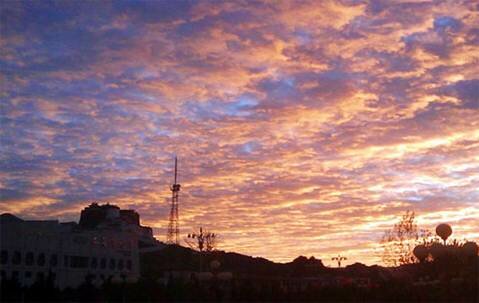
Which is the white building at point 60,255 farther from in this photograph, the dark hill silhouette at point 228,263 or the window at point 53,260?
the dark hill silhouette at point 228,263

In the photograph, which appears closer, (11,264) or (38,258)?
(11,264)

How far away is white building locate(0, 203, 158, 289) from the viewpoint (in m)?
58.4

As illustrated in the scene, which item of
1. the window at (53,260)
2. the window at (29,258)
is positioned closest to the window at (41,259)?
the window at (29,258)

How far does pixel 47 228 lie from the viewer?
7231 cm

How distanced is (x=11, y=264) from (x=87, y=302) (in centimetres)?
3027

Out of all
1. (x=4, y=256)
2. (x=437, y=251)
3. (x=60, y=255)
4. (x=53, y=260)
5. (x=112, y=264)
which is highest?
(x=60, y=255)

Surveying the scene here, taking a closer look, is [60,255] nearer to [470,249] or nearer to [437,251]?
[437,251]

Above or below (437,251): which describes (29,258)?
above

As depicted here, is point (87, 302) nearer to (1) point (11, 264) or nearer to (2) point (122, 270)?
(1) point (11, 264)

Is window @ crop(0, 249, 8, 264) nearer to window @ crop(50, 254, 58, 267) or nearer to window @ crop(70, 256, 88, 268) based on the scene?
window @ crop(50, 254, 58, 267)

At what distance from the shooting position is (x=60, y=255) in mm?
64875

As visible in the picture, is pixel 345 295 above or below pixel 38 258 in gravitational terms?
below

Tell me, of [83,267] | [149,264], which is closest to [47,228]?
[83,267]

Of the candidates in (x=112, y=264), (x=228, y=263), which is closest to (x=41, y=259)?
(x=112, y=264)
